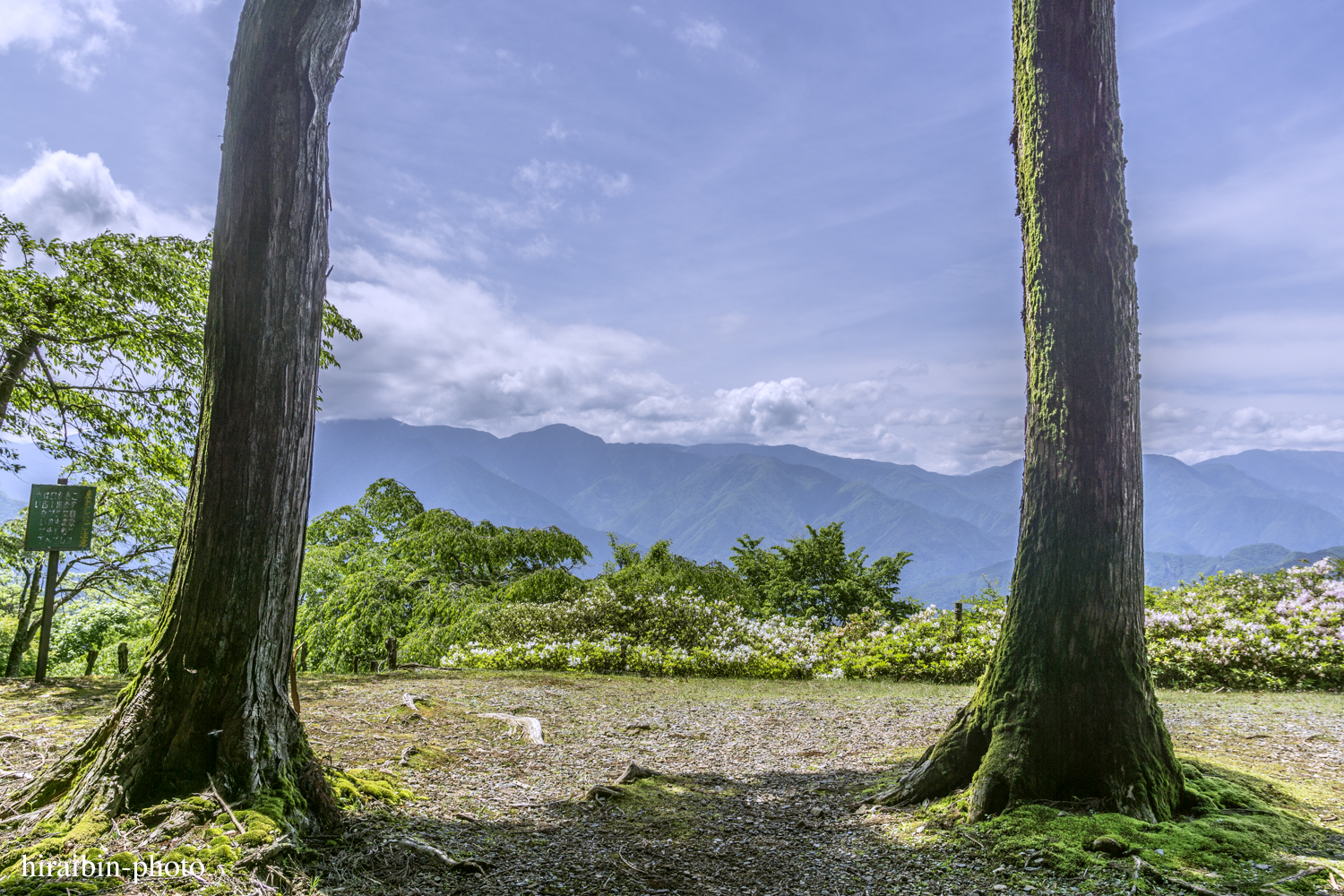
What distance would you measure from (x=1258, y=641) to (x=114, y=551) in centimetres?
1432

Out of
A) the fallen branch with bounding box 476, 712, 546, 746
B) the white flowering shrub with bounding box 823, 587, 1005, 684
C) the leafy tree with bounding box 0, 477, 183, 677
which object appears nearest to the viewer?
the fallen branch with bounding box 476, 712, 546, 746

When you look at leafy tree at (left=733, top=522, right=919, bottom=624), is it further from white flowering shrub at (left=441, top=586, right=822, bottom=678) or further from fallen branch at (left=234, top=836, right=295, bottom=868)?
fallen branch at (left=234, top=836, right=295, bottom=868)

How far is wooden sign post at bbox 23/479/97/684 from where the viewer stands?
254 inches

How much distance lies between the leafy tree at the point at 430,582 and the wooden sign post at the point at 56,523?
4.65 meters

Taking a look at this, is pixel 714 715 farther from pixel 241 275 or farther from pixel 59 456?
pixel 59 456

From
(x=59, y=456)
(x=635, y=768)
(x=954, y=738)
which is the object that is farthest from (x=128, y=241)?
(x=954, y=738)

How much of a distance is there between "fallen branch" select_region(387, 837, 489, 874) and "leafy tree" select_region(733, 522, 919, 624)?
11.0m

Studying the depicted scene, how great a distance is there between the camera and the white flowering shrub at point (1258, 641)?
23.5 feet

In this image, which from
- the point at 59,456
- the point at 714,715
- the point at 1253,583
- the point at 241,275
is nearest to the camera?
the point at 241,275

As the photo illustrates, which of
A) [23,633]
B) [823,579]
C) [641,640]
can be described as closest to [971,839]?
[641,640]

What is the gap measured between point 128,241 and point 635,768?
288 inches

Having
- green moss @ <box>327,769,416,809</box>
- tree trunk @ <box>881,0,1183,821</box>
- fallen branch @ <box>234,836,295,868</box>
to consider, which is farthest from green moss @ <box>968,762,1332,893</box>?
fallen branch @ <box>234,836,295,868</box>

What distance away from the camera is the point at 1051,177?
3.31 metres

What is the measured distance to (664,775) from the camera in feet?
13.1
